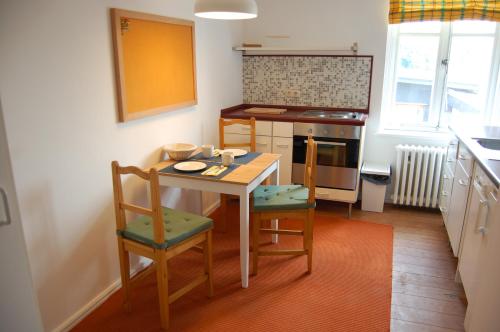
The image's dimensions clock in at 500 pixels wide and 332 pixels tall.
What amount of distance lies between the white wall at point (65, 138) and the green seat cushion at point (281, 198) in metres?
0.83

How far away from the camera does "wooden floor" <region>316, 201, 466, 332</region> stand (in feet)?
7.47

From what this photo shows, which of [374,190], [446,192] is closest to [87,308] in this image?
[374,190]

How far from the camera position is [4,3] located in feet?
5.51

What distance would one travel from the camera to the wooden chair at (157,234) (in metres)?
2.01

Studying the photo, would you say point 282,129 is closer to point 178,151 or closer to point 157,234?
point 178,151

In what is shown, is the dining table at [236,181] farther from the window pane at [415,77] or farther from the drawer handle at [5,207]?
the window pane at [415,77]

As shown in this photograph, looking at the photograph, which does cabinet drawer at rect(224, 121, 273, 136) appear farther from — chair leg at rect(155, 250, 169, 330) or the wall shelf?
chair leg at rect(155, 250, 169, 330)

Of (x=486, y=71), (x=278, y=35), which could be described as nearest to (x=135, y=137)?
(x=278, y=35)

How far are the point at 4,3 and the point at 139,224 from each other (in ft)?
4.11

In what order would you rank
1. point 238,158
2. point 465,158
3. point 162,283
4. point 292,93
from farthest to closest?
point 292,93, point 238,158, point 465,158, point 162,283

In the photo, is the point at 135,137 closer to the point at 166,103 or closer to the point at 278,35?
the point at 166,103

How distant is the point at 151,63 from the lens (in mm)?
2664

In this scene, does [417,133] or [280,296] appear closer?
[280,296]

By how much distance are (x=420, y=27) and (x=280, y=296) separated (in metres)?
2.80
